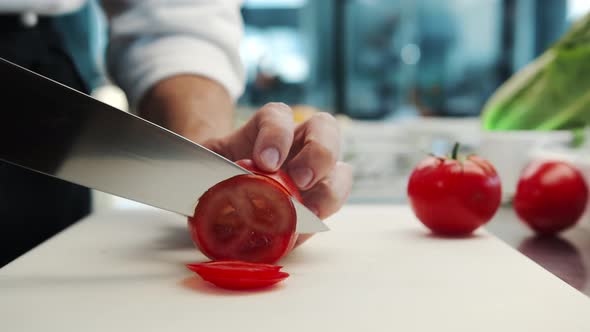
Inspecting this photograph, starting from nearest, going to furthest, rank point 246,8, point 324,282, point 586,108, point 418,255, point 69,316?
1. point 69,316
2. point 324,282
3. point 418,255
4. point 586,108
5. point 246,8

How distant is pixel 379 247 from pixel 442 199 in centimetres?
13

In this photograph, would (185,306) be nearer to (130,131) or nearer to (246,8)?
(130,131)

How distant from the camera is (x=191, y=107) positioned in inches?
43.5

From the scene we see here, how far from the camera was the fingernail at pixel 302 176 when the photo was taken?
2.54ft

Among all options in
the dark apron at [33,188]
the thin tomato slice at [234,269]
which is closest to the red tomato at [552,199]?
the thin tomato slice at [234,269]

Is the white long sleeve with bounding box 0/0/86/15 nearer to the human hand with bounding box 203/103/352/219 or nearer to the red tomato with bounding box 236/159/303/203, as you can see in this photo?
the human hand with bounding box 203/103/352/219

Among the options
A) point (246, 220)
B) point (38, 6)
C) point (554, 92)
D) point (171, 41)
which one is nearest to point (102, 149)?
point (246, 220)

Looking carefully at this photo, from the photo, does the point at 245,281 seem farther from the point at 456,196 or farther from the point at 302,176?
the point at 456,196

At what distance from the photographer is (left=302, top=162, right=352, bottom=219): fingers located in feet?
2.72

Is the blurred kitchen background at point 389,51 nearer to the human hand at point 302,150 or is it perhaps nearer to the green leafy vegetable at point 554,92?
the green leafy vegetable at point 554,92

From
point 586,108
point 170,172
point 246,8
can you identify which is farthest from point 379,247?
point 246,8

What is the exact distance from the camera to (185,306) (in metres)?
0.62

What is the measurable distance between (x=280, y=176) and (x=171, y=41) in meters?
0.62

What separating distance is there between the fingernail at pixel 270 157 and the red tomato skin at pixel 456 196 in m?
0.30
